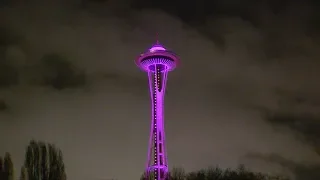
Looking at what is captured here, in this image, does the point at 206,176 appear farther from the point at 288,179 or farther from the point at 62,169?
the point at 62,169

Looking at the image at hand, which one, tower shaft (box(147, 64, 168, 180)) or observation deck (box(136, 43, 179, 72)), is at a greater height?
observation deck (box(136, 43, 179, 72))

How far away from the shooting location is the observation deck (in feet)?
208

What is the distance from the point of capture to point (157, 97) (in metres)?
62.6

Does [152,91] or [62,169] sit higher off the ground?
[152,91]

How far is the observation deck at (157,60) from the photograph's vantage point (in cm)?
6325

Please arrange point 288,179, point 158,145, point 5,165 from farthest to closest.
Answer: point 288,179 → point 158,145 → point 5,165

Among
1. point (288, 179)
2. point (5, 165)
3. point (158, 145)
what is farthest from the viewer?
point (288, 179)

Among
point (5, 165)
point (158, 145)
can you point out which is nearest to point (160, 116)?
point (158, 145)

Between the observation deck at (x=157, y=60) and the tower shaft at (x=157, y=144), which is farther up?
the observation deck at (x=157, y=60)

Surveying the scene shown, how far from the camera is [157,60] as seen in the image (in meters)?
63.4

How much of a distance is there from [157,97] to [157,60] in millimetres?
4387

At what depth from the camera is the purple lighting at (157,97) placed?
61.2 m

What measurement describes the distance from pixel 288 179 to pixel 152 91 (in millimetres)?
19637

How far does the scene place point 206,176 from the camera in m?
64.6
